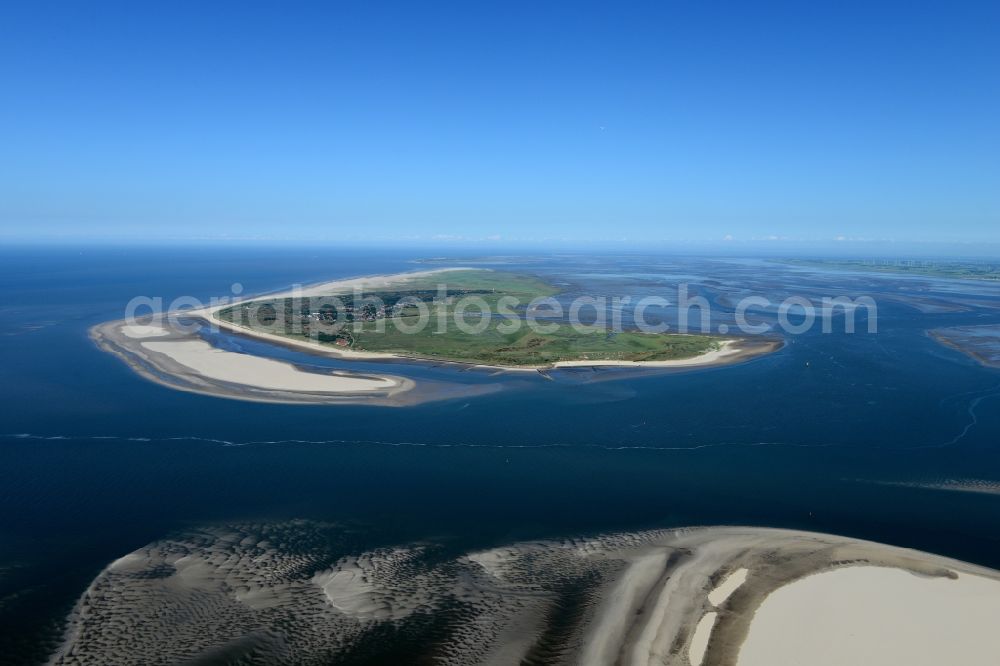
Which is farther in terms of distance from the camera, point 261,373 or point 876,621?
point 261,373

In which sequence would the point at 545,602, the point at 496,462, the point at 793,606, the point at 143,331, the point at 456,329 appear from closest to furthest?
the point at 793,606 → the point at 545,602 → the point at 496,462 → the point at 143,331 → the point at 456,329


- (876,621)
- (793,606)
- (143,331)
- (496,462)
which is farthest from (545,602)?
(143,331)

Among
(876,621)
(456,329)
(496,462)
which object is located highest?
(456,329)

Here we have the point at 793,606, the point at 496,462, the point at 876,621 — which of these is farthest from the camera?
the point at 496,462

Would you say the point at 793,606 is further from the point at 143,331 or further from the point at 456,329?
the point at 143,331

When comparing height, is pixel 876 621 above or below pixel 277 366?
below

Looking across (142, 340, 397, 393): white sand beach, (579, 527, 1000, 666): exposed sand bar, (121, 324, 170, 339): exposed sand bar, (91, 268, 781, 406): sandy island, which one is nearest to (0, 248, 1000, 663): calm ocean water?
(579, 527, 1000, 666): exposed sand bar

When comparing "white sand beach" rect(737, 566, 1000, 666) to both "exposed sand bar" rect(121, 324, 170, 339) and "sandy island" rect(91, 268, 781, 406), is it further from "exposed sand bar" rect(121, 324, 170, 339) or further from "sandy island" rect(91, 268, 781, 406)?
"exposed sand bar" rect(121, 324, 170, 339)
